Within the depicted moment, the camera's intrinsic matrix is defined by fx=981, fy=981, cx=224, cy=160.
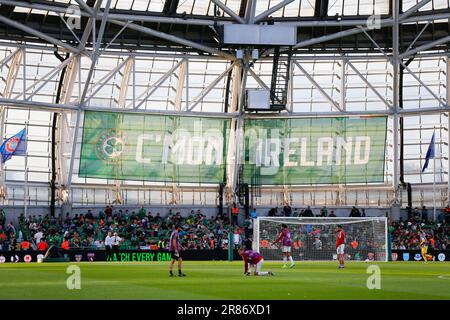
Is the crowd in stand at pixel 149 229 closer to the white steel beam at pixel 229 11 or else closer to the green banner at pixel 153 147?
the green banner at pixel 153 147

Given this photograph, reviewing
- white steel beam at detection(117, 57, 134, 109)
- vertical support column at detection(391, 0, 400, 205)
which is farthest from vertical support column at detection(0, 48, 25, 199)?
vertical support column at detection(391, 0, 400, 205)

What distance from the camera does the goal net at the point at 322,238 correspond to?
157ft

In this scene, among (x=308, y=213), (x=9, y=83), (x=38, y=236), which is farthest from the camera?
(x=308, y=213)

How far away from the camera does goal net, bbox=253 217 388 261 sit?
48.0m

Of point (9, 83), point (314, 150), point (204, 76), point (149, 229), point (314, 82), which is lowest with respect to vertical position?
point (149, 229)

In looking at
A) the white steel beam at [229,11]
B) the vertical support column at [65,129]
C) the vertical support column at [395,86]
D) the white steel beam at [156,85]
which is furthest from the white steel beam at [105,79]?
the vertical support column at [395,86]

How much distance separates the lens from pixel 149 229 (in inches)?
2400

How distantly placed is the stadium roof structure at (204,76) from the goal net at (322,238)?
1131cm

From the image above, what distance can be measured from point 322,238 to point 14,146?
18.2 meters

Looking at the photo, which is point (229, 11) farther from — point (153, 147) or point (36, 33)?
point (153, 147)

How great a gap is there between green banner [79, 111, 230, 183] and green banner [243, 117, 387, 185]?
7.46 feet

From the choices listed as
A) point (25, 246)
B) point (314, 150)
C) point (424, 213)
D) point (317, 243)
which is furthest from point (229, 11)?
point (424, 213)
